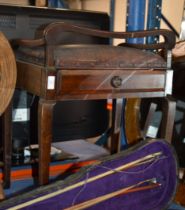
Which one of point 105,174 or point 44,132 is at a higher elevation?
point 44,132

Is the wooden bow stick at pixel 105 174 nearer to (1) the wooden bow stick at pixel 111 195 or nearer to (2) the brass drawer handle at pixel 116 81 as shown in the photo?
(1) the wooden bow stick at pixel 111 195

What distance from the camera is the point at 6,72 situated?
92cm

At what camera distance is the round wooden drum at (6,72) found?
905 mm

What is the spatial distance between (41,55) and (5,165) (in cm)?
44

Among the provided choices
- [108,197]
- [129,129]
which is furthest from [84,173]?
[129,129]

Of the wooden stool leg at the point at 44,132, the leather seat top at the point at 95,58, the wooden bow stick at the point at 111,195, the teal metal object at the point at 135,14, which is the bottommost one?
the wooden bow stick at the point at 111,195

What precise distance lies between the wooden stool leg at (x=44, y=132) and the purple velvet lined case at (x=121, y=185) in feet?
0.33

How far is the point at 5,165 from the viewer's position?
1.17 m

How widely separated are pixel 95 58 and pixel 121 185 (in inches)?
14.2

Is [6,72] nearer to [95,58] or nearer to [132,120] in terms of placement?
[95,58]

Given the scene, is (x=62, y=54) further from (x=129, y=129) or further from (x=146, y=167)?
(x=129, y=129)

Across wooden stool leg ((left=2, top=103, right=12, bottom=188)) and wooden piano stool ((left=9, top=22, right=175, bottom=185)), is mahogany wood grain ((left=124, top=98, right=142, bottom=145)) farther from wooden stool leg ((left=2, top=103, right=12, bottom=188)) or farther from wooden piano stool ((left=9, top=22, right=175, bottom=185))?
wooden stool leg ((left=2, top=103, right=12, bottom=188))

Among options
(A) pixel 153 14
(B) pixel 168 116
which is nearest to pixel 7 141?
(B) pixel 168 116

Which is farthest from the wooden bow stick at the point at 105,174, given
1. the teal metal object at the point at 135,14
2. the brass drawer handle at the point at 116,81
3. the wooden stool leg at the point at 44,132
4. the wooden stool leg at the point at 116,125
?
the teal metal object at the point at 135,14
